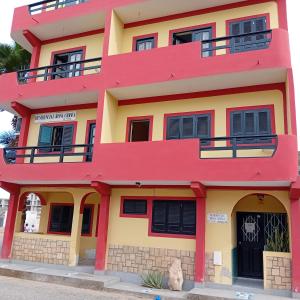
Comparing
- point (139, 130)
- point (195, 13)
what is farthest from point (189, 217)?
point (195, 13)

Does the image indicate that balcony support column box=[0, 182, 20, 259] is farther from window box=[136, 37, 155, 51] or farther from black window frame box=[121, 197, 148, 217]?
window box=[136, 37, 155, 51]

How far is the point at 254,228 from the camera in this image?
1284 centimetres

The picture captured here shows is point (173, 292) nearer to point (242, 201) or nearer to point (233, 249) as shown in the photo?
point (233, 249)

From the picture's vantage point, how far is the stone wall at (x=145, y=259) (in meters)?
11.9

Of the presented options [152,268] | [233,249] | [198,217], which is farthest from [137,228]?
[233,249]

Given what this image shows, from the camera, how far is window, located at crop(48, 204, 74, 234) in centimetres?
1669

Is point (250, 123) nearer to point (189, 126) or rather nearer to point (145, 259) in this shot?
point (189, 126)

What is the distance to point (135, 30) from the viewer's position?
15336 mm

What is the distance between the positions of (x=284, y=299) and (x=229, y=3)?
11.2 meters

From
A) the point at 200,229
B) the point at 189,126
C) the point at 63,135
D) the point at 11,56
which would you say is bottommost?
Result: the point at 200,229

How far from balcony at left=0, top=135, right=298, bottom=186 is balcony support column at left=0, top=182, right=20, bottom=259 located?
1190mm

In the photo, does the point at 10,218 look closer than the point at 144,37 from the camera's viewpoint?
No

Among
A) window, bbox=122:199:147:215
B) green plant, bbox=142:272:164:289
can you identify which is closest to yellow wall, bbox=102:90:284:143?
window, bbox=122:199:147:215

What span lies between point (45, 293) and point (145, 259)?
3.75 metres
